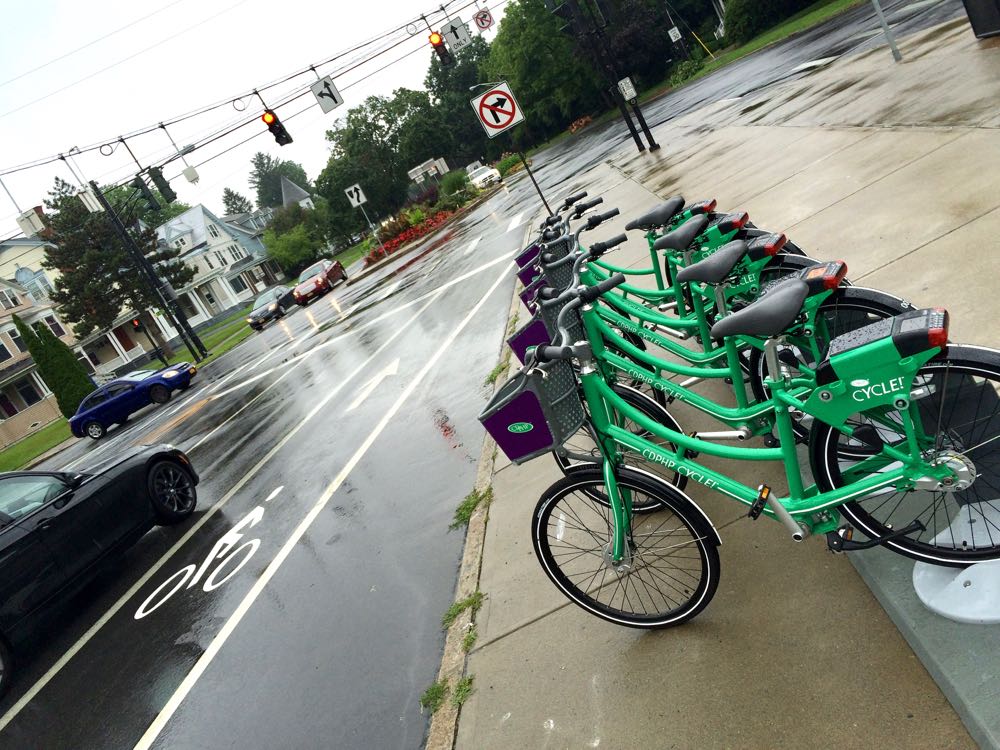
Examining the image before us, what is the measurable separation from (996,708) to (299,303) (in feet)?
117

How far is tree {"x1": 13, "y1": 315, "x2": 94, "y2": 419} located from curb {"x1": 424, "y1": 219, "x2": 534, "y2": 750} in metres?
35.3

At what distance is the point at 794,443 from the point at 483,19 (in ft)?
97.9

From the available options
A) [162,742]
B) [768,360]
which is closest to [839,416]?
[768,360]

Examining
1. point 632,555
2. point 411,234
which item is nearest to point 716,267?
point 632,555

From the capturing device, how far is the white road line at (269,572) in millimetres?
4887

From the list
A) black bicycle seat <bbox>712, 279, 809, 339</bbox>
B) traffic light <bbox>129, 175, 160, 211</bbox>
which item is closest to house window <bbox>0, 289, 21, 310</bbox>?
traffic light <bbox>129, 175, 160, 211</bbox>

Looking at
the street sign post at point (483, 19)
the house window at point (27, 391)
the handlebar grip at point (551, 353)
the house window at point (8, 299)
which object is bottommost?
the handlebar grip at point (551, 353)

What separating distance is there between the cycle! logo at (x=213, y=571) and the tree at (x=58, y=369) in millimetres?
32663

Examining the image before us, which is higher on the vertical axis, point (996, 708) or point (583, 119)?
point (583, 119)

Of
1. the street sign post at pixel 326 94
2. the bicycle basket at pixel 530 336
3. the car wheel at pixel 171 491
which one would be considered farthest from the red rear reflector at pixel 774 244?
the street sign post at pixel 326 94

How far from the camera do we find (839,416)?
2723 millimetres

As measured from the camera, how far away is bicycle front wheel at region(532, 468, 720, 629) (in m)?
3.26

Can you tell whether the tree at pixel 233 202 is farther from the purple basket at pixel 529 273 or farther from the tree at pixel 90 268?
the purple basket at pixel 529 273

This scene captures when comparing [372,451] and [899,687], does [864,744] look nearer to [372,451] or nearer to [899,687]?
[899,687]
